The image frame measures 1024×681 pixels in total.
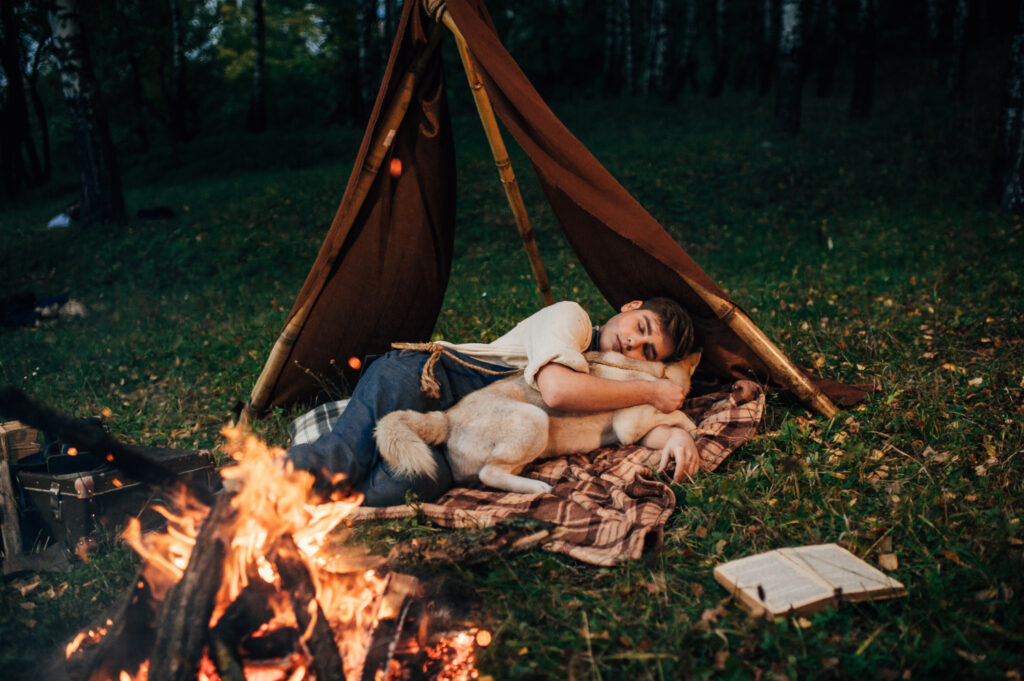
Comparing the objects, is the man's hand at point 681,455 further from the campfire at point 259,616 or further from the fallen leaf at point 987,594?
the campfire at point 259,616

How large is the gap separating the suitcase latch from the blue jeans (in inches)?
47.2

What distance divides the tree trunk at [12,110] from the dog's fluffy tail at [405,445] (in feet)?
63.5

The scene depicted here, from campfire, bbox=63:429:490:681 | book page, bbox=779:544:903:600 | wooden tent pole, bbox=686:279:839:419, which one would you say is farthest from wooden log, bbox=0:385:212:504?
wooden tent pole, bbox=686:279:839:419

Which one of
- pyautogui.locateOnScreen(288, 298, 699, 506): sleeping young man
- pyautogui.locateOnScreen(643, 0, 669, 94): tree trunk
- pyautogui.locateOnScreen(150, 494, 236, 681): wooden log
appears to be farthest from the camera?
pyautogui.locateOnScreen(643, 0, 669, 94): tree trunk

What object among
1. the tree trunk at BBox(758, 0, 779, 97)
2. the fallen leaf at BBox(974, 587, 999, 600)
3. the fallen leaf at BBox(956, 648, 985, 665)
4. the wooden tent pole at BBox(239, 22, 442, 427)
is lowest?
the fallen leaf at BBox(956, 648, 985, 665)

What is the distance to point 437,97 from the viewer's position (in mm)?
4543

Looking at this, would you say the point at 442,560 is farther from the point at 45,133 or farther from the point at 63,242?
the point at 45,133

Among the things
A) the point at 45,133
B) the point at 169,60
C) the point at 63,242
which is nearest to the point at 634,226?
the point at 63,242

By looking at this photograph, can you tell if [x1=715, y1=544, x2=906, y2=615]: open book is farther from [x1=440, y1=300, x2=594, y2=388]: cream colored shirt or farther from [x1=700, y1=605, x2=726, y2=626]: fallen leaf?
[x1=440, y1=300, x2=594, y2=388]: cream colored shirt

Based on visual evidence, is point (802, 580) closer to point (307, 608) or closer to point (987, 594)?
point (987, 594)

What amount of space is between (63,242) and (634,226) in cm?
1105

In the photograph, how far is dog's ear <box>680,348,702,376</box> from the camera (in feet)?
13.7

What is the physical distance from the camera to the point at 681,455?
3578 mm

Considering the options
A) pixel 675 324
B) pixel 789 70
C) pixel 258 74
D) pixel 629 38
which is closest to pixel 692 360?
pixel 675 324
